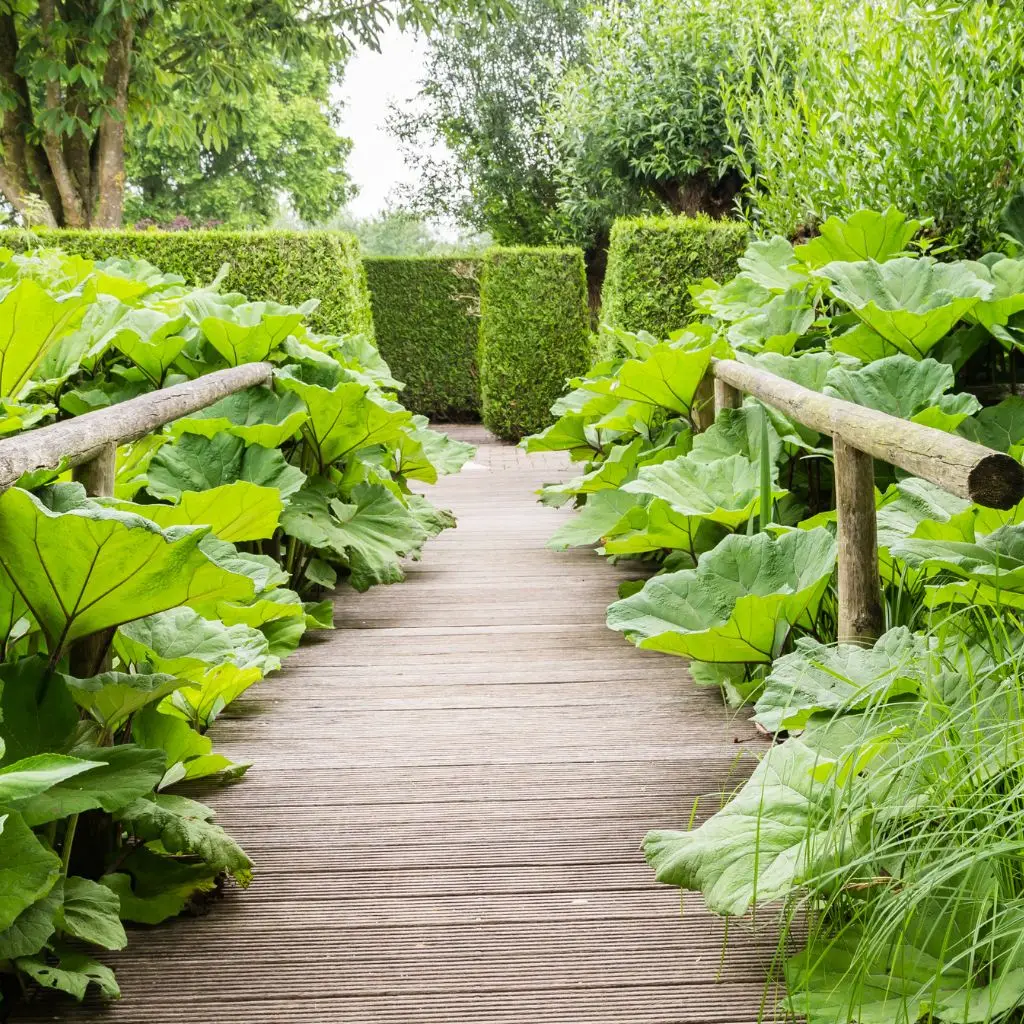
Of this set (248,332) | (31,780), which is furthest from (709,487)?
(31,780)

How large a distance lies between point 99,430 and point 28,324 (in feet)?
0.80

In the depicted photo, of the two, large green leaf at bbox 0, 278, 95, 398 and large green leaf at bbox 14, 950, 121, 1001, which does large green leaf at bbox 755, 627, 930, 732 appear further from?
large green leaf at bbox 0, 278, 95, 398

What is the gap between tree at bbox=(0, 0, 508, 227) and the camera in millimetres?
9750

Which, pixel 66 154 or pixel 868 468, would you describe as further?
pixel 66 154

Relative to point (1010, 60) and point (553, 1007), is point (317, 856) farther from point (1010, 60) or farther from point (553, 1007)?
point (1010, 60)

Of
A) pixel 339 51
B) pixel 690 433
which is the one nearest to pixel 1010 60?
pixel 690 433

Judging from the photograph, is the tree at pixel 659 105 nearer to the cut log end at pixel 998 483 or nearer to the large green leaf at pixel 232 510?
the large green leaf at pixel 232 510

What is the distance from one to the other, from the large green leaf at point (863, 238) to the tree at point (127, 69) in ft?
25.7

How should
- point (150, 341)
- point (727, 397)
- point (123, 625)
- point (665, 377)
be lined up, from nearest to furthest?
point (123, 625) → point (150, 341) → point (665, 377) → point (727, 397)

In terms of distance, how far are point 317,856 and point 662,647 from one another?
788 millimetres

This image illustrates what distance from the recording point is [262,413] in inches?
133

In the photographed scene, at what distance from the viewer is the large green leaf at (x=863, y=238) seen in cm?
348

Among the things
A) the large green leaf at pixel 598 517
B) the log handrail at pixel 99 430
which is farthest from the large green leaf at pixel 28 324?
the large green leaf at pixel 598 517

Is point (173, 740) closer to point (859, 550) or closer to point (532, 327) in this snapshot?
point (859, 550)
